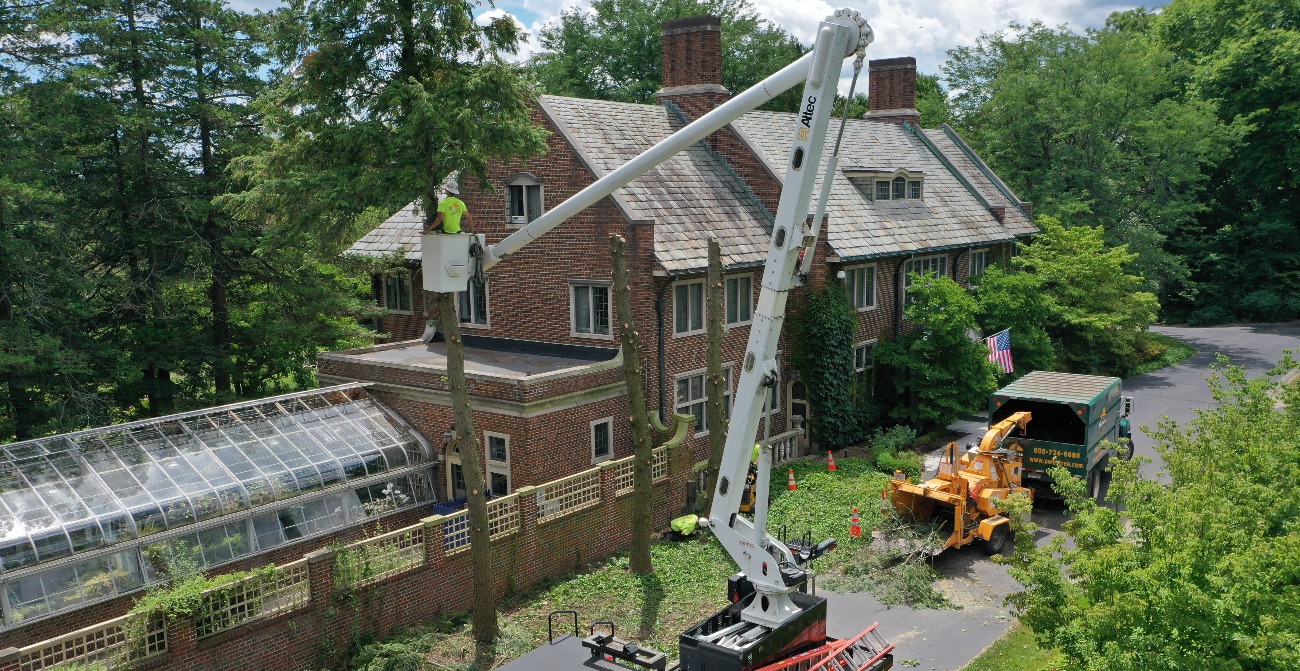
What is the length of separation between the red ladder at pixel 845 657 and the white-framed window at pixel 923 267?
57.6 feet

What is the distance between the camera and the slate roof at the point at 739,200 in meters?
24.5

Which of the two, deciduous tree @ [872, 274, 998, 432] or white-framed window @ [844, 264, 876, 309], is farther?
white-framed window @ [844, 264, 876, 309]

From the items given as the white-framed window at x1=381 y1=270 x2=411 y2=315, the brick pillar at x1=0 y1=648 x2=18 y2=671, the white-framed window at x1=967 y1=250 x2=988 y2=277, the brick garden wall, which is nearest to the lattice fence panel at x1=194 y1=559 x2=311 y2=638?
the brick garden wall

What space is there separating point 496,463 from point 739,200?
11.3 m

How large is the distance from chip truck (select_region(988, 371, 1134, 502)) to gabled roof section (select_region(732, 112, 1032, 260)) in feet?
23.6

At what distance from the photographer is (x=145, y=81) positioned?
24.5 metres

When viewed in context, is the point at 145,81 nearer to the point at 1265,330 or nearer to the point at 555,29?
the point at 555,29

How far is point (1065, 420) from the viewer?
22266mm

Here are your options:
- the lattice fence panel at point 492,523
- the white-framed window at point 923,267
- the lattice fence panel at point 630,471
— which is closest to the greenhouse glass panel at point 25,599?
the lattice fence panel at point 492,523

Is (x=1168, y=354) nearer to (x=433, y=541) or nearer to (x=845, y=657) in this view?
(x=845, y=657)

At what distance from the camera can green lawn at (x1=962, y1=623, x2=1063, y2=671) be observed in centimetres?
1460

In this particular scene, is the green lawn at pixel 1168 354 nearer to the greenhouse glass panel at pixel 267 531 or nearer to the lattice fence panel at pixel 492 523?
the lattice fence panel at pixel 492 523

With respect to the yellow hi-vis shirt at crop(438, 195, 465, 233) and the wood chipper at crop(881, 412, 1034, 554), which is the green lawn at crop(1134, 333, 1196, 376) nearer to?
the wood chipper at crop(881, 412, 1034, 554)

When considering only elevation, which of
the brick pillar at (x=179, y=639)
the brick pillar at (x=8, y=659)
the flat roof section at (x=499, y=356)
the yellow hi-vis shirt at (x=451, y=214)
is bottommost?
the brick pillar at (x=179, y=639)
